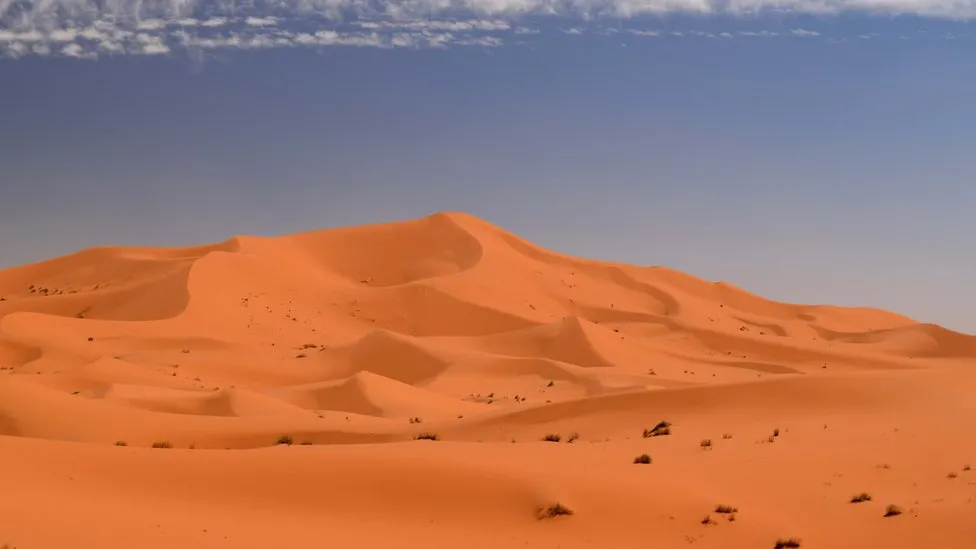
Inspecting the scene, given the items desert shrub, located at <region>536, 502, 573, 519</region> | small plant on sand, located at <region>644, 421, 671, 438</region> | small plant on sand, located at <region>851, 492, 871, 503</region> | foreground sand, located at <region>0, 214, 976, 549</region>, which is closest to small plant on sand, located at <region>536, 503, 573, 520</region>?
desert shrub, located at <region>536, 502, 573, 519</region>

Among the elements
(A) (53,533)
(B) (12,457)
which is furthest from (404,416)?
(A) (53,533)

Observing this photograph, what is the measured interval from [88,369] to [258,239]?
30.4 m

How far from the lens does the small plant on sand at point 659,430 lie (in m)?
17.3

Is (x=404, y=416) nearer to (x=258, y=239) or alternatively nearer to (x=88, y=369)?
(x=88, y=369)

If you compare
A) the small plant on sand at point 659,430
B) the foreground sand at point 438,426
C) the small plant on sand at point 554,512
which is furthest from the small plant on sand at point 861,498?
the small plant on sand at point 659,430

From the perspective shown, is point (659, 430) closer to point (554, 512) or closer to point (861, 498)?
point (861, 498)

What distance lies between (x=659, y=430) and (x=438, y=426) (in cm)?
508

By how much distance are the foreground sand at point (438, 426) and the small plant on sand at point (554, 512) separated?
123 millimetres

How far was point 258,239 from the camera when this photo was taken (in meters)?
59.0

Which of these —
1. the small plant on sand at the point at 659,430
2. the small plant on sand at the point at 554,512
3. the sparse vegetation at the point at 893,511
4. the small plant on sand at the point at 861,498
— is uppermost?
the small plant on sand at the point at 554,512

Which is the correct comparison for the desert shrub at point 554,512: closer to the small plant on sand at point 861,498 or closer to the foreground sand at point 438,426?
the foreground sand at point 438,426

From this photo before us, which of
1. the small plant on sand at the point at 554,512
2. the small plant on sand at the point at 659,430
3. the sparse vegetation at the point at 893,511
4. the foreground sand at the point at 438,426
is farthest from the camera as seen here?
the small plant on sand at the point at 659,430

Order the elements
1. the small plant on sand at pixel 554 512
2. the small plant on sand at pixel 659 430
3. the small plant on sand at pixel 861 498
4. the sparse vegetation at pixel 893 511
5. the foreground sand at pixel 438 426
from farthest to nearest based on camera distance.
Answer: the small plant on sand at pixel 659 430 < the small plant on sand at pixel 861 498 < the sparse vegetation at pixel 893 511 < the small plant on sand at pixel 554 512 < the foreground sand at pixel 438 426

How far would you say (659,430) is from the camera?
696 inches
